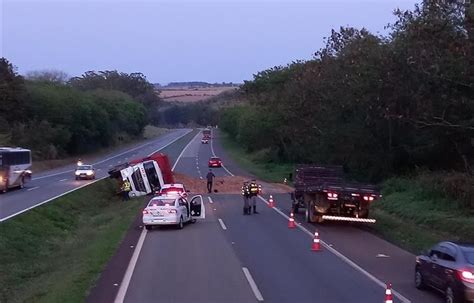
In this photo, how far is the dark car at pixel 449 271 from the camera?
1614 cm

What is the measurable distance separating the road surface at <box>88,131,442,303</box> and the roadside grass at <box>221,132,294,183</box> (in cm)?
3825

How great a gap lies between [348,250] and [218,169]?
198 feet

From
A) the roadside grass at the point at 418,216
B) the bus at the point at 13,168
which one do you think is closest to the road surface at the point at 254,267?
the roadside grass at the point at 418,216

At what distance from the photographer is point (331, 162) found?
59.2m

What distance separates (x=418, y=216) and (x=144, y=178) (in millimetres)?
21316

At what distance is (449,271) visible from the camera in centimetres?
1692

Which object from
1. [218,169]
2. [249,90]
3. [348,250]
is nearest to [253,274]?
[348,250]

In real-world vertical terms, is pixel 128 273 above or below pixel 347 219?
above

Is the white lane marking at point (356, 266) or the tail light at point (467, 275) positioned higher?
the tail light at point (467, 275)

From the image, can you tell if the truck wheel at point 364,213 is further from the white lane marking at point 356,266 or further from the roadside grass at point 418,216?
the white lane marking at point 356,266

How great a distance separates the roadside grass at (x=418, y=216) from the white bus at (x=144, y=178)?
13.9 metres

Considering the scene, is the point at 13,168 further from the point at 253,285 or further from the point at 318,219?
the point at 253,285

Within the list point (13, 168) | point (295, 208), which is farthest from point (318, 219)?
point (13, 168)

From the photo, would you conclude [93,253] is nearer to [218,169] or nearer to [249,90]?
[218,169]
